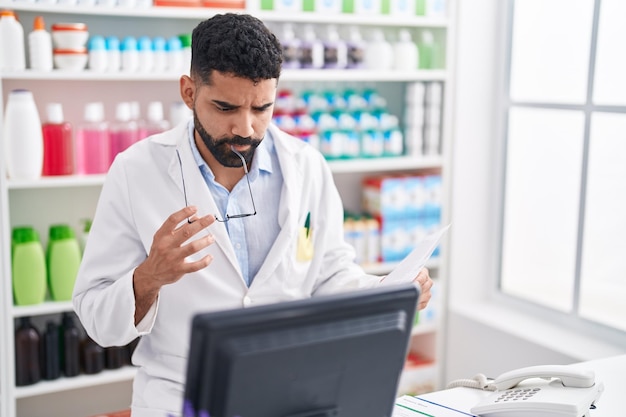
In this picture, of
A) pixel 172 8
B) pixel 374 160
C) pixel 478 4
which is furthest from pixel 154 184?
pixel 478 4

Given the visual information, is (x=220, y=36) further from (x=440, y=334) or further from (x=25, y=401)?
(x=440, y=334)

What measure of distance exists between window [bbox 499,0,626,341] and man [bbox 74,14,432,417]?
4.73 feet

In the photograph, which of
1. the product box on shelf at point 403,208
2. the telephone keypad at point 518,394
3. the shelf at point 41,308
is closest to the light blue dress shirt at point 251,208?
the telephone keypad at point 518,394

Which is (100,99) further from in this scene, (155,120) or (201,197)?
(201,197)

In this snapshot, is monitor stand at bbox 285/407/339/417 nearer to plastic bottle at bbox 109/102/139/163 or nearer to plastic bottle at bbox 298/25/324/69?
plastic bottle at bbox 109/102/139/163

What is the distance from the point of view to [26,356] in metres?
2.74

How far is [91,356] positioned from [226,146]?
1.42 m

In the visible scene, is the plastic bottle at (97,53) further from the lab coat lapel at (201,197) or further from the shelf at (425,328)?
the shelf at (425,328)

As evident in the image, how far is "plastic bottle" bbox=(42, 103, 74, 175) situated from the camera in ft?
8.93

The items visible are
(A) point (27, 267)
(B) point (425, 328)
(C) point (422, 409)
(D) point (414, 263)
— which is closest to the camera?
(D) point (414, 263)

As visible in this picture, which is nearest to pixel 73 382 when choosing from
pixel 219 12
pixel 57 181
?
pixel 57 181

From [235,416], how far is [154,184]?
37.8 inches

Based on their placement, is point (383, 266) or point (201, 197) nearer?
point (201, 197)

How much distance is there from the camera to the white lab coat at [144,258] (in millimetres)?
1810
